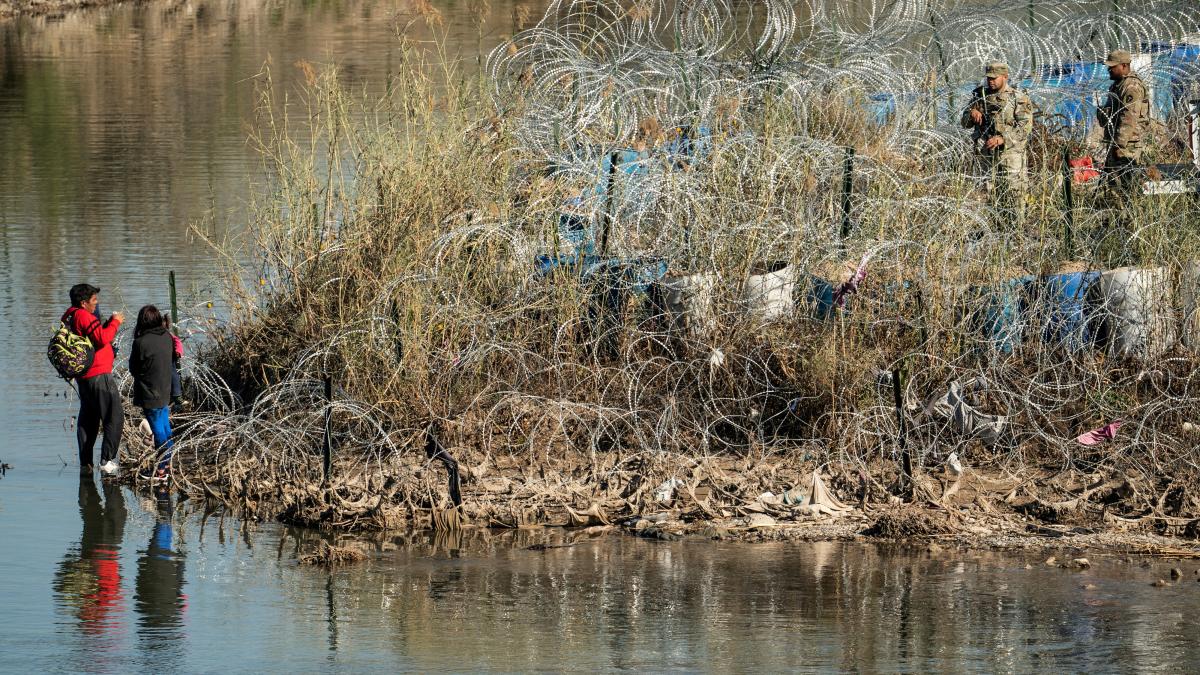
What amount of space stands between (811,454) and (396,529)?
104 inches

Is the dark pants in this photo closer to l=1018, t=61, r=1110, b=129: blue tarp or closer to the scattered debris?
the scattered debris

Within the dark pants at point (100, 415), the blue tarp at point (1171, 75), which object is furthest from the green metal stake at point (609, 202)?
the blue tarp at point (1171, 75)

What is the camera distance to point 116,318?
1297cm

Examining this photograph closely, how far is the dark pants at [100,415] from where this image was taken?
42.2ft

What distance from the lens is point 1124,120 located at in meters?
15.5

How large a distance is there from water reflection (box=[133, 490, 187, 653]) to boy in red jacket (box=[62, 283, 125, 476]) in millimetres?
996

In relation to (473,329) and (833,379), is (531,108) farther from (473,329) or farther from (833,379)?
(833,379)

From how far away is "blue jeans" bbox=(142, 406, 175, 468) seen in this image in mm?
12750

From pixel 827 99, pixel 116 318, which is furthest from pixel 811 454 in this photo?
pixel 827 99

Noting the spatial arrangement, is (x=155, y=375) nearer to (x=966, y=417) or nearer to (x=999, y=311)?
(x=966, y=417)

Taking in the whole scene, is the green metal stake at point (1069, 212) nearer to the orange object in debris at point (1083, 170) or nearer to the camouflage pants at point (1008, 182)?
the camouflage pants at point (1008, 182)

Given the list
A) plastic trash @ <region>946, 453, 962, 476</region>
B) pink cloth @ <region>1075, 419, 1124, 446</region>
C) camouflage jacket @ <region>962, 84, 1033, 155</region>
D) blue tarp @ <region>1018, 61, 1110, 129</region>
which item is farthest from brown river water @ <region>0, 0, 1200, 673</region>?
blue tarp @ <region>1018, 61, 1110, 129</region>

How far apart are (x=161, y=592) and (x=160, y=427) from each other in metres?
2.69

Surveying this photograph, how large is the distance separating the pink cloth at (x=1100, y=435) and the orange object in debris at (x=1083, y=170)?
3.34 m
